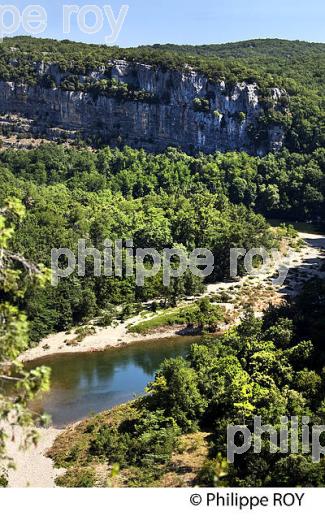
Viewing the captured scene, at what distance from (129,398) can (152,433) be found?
→ 10.7m

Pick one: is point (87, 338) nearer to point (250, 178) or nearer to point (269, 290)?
point (269, 290)

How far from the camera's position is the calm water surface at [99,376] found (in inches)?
1640

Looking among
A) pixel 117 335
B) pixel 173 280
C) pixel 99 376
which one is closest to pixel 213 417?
pixel 99 376

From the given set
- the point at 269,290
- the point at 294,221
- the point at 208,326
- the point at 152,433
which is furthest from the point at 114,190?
the point at 152,433

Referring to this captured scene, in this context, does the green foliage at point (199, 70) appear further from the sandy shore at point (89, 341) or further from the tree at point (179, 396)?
the tree at point (179, 396)

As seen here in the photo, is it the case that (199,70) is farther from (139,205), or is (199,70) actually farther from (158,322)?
(158,322)

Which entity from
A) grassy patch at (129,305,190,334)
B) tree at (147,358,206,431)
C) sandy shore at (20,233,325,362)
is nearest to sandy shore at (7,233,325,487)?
sandy shore at (20,233,325,362)

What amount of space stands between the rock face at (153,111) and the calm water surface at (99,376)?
72549mm

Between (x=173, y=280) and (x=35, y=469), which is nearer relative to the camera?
(x=35, y=469)

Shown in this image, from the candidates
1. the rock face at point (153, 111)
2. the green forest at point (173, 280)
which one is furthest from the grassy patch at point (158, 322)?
the rock face at point (153, 111)

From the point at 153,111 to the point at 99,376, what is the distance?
8591 cm

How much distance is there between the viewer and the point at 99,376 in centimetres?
4750

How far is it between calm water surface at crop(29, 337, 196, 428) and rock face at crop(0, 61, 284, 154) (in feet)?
238

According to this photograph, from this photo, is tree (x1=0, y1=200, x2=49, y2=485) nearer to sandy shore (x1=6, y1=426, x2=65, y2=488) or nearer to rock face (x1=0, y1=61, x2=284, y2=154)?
sandy shore (x1=6, y1=426, x2=65, y2=488)
